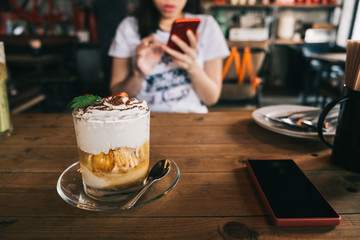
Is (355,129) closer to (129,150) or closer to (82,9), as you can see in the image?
(129,150)

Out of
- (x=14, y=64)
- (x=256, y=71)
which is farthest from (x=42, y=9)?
(x=256, y=71)

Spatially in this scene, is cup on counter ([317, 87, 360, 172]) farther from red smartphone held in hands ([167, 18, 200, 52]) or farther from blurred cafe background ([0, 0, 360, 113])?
blurred cafe background ([0, 0, 360, 113])

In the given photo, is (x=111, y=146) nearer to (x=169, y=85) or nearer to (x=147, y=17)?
(x=169, y=85)

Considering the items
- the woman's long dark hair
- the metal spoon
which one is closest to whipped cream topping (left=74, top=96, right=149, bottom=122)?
the metal spoon

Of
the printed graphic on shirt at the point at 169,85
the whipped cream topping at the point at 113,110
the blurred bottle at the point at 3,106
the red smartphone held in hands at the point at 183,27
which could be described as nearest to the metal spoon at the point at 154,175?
the whipped cream topping at the point at 113,110

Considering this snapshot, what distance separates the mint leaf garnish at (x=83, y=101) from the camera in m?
0.54

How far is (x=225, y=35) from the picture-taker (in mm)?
4750

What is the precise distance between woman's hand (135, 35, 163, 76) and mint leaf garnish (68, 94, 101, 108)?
78 centimetres

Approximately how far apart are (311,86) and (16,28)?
535 cm

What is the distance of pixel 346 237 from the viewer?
441 millimetres

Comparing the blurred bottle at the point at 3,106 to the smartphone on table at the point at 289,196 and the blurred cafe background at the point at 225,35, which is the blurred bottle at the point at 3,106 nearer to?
the smartphone on table at the point at 289,196

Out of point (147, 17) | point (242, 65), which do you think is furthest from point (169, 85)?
point (242, 65)

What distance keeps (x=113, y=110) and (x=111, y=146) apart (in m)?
0.07

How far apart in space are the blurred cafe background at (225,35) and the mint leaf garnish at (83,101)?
3.22m
